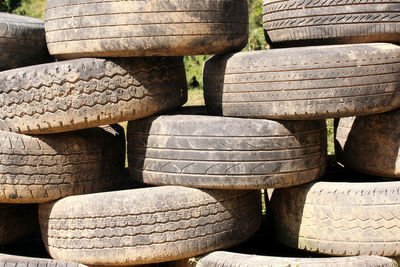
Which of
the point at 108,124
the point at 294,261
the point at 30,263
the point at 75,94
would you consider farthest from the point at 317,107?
the point at 30,263

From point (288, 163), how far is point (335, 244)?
1.95 feet

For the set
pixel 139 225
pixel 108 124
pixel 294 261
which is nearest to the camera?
pixel 294 261

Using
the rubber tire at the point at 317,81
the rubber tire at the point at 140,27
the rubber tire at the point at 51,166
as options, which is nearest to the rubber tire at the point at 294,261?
the rubber tire at the point at 317,81

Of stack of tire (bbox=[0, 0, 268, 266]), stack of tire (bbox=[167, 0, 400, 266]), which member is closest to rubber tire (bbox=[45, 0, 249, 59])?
stack of tire (bbox=[0, 0, 268, 266])

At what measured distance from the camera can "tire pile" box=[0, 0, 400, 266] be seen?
312 cm

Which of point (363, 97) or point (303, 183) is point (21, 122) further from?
point (363, 97)

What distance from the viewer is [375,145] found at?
360 cm

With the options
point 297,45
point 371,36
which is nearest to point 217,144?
point 297,45

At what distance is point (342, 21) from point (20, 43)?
7.19ft

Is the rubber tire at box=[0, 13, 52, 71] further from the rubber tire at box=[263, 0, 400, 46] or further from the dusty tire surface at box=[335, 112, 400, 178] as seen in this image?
the dusty tire surface at box=[335, 112, 400, 178]

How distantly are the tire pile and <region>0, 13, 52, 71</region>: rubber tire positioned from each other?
0.27 metres

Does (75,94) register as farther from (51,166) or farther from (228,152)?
(228,152)

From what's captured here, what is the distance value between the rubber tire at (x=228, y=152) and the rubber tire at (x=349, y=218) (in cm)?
19

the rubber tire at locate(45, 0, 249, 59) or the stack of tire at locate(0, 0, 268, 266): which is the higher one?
the rubber tire at locate(45, 0, 249, 59)
